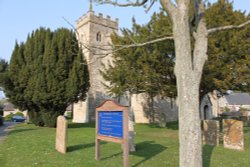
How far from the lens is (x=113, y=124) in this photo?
8.64 metres

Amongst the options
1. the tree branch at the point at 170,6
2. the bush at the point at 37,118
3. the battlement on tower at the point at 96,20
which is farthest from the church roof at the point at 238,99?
the tree branch at the point at 170,6

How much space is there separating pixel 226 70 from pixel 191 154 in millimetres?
11763

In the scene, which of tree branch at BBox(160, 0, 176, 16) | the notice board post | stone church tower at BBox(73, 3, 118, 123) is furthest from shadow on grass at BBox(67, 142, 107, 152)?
stone church tower at BBox(73, 3, 118, 123)

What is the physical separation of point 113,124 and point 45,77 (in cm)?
1468

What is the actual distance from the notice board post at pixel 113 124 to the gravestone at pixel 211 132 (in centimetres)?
576

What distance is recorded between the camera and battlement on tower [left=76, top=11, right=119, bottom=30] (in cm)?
3723

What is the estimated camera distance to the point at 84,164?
821 centimetres

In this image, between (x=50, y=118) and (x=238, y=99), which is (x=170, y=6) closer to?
(x=50, y=118)

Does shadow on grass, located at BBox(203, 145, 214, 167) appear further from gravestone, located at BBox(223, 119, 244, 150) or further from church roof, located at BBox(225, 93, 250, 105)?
church roof, located at BBox(225, 93, 250, 105)

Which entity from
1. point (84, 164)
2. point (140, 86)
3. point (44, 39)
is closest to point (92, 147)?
point (84, 164)

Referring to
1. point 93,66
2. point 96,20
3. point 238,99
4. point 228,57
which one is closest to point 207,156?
point 228,57

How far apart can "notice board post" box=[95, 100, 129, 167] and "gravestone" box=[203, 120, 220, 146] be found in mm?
5762

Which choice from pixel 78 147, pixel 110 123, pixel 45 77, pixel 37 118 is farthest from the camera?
pixel 37 118

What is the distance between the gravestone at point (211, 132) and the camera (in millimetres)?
12352
